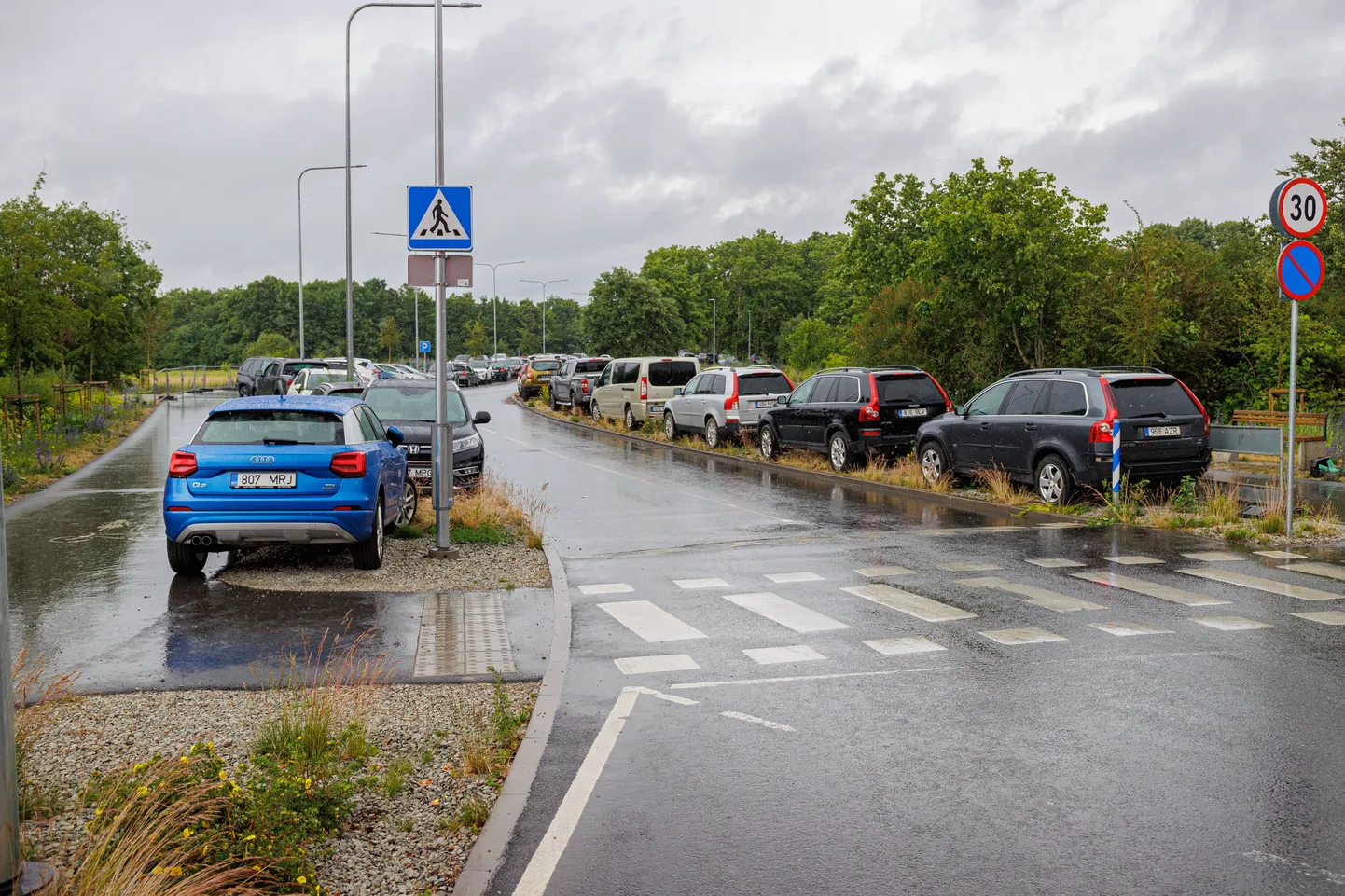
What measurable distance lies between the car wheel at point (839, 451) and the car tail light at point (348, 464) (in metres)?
11.2

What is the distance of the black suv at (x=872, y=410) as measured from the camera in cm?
2045

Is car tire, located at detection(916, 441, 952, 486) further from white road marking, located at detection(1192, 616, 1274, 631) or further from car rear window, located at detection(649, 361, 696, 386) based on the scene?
car rear window, located at detection(649, 361, 696, 386)

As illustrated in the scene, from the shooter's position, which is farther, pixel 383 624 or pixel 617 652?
pixel 383 624

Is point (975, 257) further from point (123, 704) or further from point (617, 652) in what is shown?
point (123, 704)

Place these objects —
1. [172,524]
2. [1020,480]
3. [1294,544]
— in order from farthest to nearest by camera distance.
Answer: [1020,480], [1294,544], [172,524]

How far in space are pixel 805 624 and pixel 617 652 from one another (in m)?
1.55

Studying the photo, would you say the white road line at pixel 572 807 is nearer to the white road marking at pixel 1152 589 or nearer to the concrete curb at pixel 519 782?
the concrete curb at pixel 519 782

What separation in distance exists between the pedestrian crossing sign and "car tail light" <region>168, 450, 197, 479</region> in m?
3.02

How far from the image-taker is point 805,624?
9078 mm

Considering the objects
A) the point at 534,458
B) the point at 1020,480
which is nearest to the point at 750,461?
the point at 534,458

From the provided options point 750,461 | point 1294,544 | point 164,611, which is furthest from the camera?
point 750,461

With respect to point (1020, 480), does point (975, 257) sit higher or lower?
higher

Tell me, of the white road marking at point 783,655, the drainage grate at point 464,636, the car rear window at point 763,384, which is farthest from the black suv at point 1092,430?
the car rear window at point 763,384

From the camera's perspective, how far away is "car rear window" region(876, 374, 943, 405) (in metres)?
20.6
